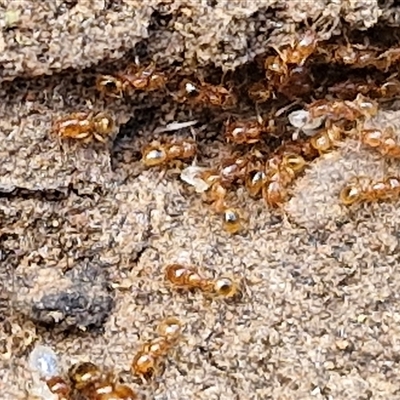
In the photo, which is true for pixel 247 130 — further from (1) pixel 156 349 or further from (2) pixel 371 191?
(1) pixel 156 349

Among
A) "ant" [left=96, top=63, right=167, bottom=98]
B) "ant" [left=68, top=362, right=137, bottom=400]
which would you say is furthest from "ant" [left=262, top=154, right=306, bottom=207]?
"ant" [left=68, top=362, right=137, bottom=400]

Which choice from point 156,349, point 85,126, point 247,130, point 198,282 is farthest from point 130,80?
point 156,349

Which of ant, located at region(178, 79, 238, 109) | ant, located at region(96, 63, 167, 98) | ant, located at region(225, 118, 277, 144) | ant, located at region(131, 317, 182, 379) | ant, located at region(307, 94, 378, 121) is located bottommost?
ant, located at region(131, 317, 182, 379)

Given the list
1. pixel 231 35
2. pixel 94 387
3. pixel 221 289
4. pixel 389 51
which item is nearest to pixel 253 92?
pixel 231 35

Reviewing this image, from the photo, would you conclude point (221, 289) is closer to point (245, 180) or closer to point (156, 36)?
point (245, 180)

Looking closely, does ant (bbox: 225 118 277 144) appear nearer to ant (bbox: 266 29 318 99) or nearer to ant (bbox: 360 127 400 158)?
ant (bbox: 266 29 318 99)
